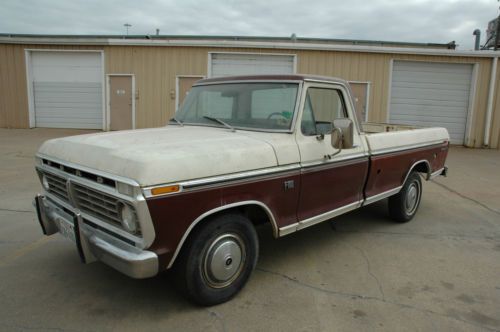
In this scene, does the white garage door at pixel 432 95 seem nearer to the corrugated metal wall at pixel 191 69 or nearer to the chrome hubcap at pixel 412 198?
the corrugated metal wall at pixel 191 69

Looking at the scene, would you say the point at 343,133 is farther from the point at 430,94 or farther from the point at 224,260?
the point at 430,94

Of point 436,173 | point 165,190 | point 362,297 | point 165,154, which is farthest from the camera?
point 436,173

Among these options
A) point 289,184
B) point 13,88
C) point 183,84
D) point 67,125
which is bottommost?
point 67,125

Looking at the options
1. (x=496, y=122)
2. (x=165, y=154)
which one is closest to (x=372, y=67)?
(x=496, y=122)

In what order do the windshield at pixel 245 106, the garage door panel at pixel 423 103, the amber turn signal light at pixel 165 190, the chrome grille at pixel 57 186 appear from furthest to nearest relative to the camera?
the garage door panel at pixel 423 103, the windshield at pixel 245 106, the chrome grille at pixel 57 186, the amber turn signal light at pixel 165 190

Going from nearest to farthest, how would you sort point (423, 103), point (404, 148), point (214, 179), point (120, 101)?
1. point (214, 179)
2. point (404, 148)
3. point (423, 103)
4. point (120, 101)

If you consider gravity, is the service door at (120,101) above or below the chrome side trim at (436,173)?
above

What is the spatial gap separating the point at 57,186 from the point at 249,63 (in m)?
11.7

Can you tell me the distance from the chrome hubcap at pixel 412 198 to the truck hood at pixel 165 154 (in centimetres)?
290

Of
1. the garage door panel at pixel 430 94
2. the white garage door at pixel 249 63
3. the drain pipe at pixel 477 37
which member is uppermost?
the drain pipe at pixel 477 37

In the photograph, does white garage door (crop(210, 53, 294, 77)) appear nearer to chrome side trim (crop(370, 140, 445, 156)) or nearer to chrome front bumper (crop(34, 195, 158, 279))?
chrome side trim (crop(370, 140, 445, 156))

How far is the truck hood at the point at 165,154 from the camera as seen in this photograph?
2461 millimetres

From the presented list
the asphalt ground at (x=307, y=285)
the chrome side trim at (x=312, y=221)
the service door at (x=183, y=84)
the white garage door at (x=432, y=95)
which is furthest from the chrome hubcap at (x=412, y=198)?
the service door at (x=183, y=84)

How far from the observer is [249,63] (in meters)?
14.1
